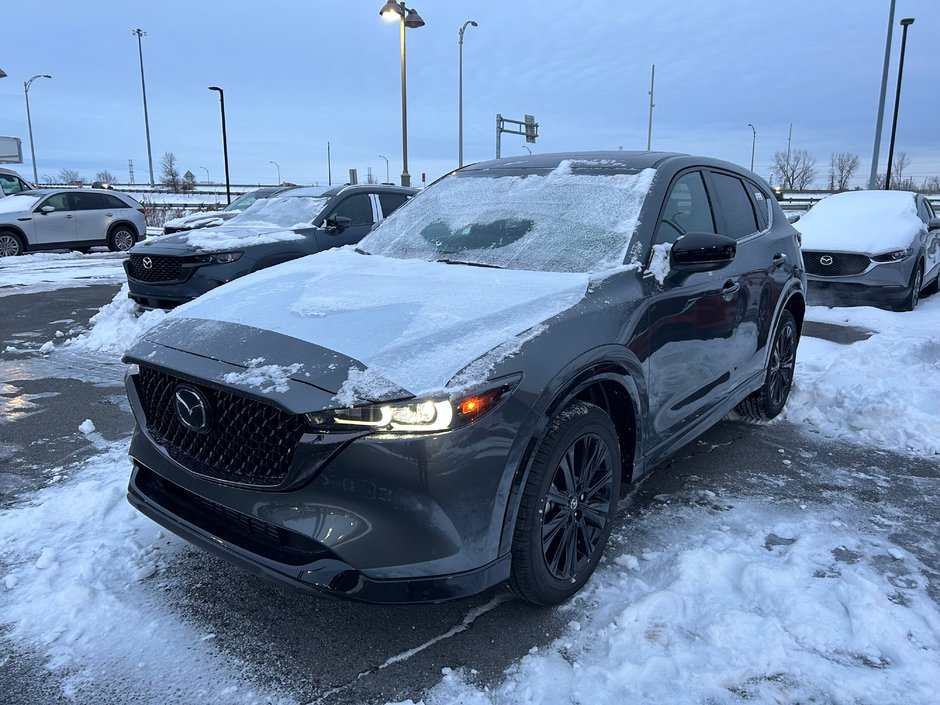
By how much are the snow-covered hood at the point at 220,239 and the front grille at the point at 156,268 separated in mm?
88

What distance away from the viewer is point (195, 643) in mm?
2611

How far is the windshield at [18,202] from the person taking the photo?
54.7 feet

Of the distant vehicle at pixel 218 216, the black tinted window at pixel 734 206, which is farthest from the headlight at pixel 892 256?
the distant vehicle at pixel 218 216

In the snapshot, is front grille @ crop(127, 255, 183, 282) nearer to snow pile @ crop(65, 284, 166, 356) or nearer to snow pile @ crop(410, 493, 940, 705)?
snow pile @ crop(65, 284, 166, 356)

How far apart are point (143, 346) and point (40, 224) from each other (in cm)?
1696

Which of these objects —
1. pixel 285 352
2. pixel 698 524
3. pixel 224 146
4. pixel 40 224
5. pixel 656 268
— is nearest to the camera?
pixel 285 352

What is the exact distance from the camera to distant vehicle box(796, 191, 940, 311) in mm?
9367

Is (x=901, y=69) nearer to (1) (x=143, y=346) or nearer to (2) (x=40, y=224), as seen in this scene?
(2) (x=40, y=224)

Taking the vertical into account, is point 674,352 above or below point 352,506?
above

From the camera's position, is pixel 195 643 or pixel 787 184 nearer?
pixel 195 643

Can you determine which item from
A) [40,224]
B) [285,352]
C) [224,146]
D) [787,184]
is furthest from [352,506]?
[787,184]

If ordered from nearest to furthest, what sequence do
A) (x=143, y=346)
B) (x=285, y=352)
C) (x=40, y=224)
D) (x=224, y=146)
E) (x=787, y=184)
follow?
(x=285, y=352)
(x=143, y=346)
(x=40, y=224)
(x=224, y=146)
(x=787, y=184)

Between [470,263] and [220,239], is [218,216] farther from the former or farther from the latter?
[470,263]

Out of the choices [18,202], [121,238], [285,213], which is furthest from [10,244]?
[285,213]
